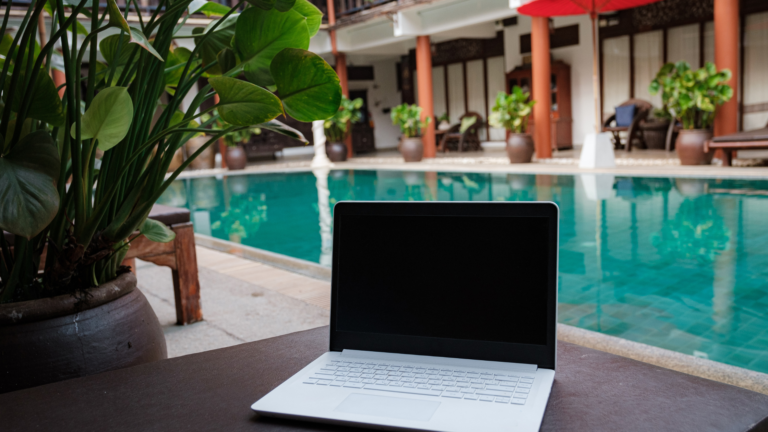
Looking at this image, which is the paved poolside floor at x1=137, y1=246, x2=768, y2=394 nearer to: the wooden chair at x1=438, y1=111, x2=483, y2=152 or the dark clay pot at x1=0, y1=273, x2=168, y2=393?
the dark clay pot at x1=0, y1=273, x2=168, y2=393

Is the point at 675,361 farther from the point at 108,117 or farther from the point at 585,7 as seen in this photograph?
the point at 585,7

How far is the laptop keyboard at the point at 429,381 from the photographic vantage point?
2.42 feet

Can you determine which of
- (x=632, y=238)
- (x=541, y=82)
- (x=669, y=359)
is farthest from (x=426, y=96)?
(x=669, y=359)

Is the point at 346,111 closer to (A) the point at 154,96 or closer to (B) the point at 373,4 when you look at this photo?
(B) the point at 373,4

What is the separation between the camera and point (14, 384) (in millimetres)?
1138

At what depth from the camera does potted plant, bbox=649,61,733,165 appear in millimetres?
7938

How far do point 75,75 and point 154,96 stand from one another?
0.13m

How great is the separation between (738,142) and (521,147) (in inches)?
136

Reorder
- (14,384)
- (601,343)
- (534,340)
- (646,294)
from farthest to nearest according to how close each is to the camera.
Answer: (646,294) < (601,343) < (14,384) < (534,340)

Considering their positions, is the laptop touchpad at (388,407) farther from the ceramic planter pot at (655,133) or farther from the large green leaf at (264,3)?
the ceramic planter pot at (655,133)

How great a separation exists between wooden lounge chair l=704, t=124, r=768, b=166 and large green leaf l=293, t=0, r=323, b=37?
24.2 ft

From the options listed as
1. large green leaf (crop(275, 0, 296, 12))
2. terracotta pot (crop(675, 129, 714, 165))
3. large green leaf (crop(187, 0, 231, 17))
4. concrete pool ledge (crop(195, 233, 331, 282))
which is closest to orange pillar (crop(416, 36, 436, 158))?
terracotta pot (crop(675, 129, 714, 165))

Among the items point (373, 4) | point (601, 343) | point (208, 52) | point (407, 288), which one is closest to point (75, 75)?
point (208, 52)

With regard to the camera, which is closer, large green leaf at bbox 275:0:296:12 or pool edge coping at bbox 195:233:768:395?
large green leaf at bbox 275:0:296:12
